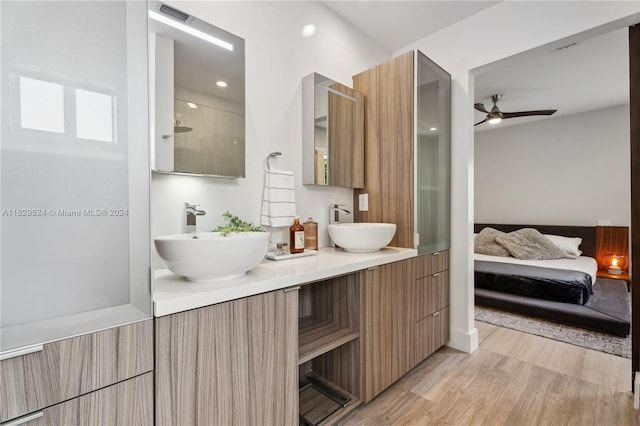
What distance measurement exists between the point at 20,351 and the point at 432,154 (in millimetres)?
2291

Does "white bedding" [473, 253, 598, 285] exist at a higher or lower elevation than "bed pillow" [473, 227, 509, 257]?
lower

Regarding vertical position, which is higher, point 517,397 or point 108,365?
point 108,365

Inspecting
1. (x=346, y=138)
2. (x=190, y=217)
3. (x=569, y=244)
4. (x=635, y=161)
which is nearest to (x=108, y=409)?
(x=190, y=217)

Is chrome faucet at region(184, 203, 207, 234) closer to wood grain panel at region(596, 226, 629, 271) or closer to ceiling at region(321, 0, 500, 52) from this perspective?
ceiling at region(321, 0, 500, 52)

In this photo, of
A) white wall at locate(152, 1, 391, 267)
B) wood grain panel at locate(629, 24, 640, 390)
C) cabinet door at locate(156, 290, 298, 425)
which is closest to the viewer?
cabinet door at locate(156, 290, 298, 425)

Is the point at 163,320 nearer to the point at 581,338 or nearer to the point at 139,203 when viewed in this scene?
the point at 139,203

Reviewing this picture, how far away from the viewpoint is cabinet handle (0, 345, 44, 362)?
0.67 meters

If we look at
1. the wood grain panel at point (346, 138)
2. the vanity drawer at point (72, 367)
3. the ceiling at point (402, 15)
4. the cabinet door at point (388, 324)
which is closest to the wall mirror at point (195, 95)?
the wood grain panel at point (346, 138)

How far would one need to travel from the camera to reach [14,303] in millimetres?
720

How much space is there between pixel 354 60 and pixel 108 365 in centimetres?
247

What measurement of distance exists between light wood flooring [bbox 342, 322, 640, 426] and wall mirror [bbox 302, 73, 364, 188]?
1392 millimetres

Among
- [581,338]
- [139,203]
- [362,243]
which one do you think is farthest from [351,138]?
[581,338]

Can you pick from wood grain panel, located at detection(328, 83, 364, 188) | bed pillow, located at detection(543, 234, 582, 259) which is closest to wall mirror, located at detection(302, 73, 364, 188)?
wood grain panel, located at detection(328, 83, 364, 188)

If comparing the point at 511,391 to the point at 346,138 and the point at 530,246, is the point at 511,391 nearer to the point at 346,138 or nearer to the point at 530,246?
the point at 346,138
